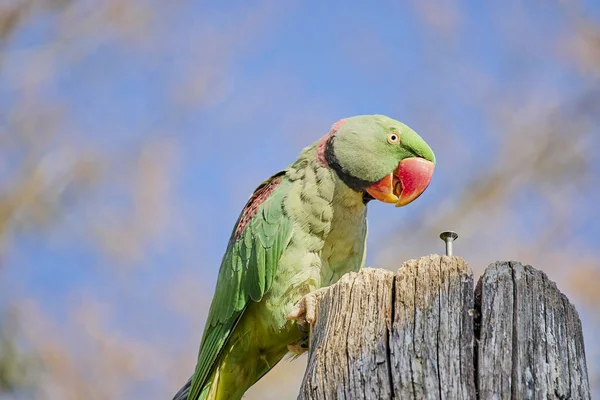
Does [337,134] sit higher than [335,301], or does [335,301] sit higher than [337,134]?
[337,134]

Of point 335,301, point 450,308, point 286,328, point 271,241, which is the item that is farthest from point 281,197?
point 450,308

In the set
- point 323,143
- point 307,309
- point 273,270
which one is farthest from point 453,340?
point 323,143

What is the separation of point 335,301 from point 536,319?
0.80 meters

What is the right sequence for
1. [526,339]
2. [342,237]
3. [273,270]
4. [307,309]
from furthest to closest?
[342,237] < [273,270] < [307,309] < [526,339]

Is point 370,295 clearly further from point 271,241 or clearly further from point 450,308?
point 271,241

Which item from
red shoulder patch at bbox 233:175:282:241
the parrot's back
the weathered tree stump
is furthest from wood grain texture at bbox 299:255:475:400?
red shoulder patch at bbox 233:175:282:241

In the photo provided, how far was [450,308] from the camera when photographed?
2738mm

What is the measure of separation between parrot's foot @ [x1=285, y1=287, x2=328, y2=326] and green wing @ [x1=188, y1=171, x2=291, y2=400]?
426mm

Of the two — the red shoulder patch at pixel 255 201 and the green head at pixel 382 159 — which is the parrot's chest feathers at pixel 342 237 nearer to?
the green head at pixel 382 159

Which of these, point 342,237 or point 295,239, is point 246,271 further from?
point 342,237

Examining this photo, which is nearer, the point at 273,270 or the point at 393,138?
the point at 273,270

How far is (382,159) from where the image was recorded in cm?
487

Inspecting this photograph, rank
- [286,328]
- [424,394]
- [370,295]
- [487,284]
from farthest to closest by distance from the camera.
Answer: [286,328] < [370,295] < [487,284] < [424,394]

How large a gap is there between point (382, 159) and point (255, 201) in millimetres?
880
